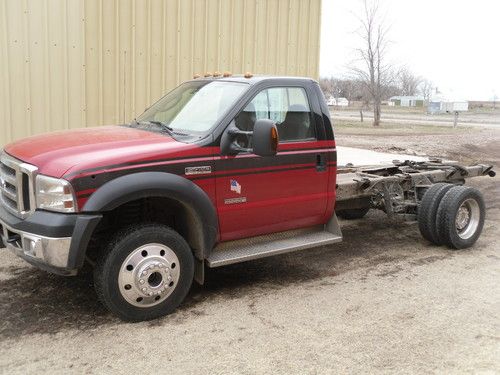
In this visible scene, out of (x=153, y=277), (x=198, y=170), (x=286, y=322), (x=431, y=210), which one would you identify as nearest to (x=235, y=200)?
(x=198, y=170)

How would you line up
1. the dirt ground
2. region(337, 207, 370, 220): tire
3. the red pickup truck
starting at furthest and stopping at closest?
region(337, 207, 370, 220): tire → the red pickup truck → the dirt ground

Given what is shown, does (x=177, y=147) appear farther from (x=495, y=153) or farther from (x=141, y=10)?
(x=495, y=153)

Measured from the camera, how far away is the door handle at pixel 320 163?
5587 millimetres

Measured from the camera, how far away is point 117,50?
28.1 feet

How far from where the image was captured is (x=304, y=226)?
570cm

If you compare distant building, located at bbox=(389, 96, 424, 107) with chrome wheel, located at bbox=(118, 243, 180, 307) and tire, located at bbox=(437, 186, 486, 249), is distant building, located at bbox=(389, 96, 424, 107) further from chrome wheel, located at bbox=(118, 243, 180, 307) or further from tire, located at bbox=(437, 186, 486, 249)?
chrome wheel, located at bbox=(118, 243, 180, 307)

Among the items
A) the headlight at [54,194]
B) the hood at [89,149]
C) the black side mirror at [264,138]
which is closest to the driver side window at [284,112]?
the black side mirror at [264,138]

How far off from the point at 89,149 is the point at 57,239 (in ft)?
2.53

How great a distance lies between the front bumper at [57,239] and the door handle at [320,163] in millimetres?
2283

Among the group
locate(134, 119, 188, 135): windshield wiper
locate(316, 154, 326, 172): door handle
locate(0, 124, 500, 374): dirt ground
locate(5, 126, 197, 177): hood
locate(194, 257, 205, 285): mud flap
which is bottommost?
locate(0, 124, 500, 374): dirt ground

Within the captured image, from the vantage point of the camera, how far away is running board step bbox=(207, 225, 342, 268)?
5012 mm

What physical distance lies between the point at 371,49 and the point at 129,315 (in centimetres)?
3177

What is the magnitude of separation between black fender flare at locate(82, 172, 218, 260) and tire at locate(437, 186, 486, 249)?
3.21m

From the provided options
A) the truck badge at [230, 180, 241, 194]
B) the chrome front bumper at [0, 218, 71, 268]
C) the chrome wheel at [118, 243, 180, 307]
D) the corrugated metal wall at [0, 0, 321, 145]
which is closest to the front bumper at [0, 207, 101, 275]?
the chrome front bumper at [0, 218, 71, 268]
